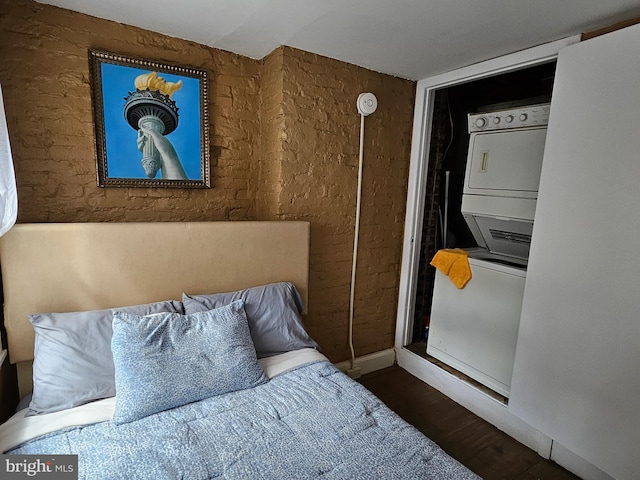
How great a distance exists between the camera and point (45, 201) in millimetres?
1772

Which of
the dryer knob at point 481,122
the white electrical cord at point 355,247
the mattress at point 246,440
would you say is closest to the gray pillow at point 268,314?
the mattress at point 246,440

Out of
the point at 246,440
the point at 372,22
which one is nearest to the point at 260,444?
the point at 246,440

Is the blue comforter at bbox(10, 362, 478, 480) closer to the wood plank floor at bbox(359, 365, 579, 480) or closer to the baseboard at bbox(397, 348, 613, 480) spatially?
the wood plank floor at bbox(359, 365, 579, 480)

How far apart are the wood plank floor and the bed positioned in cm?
94

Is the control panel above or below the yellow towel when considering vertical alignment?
above

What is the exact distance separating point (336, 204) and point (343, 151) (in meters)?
0.36

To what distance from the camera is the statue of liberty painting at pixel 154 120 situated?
75.0 inches

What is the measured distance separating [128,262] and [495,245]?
2.39 m

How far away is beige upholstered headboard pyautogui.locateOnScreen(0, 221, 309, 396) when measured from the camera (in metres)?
1.51

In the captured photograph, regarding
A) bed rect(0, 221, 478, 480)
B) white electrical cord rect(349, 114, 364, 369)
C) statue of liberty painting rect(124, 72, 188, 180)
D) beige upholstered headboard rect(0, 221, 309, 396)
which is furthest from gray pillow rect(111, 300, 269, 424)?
white electrical cord rect(349, 114, 364, 369)

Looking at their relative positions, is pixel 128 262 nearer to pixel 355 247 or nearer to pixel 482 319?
pixel 355 247

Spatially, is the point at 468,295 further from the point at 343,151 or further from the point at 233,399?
the point at 233,399

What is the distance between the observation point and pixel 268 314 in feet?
6.16

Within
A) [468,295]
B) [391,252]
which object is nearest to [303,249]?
[391,252]
